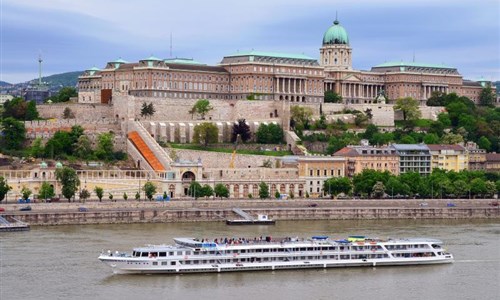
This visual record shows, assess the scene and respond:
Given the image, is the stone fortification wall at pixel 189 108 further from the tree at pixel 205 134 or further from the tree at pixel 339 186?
the tree at pixel 339 186

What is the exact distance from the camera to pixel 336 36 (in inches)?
5246

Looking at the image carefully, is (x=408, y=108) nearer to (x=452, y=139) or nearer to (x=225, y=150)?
(x=452, y=139)

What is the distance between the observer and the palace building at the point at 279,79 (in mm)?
112812

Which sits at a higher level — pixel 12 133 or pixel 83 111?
pixel 83 111

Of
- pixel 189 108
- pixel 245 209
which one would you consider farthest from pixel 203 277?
pixel 189 108

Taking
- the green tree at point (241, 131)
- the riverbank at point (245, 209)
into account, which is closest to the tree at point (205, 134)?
the green tree at point (241, 131)

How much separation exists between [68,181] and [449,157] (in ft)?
116

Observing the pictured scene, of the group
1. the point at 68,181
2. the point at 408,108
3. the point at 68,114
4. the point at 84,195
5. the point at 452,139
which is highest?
the point at 408,108

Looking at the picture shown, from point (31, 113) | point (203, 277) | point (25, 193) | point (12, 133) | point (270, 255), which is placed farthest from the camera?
point (31, 113)

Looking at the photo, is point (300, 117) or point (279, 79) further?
point (279, 79)

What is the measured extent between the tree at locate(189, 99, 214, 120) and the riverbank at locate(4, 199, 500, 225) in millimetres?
20361

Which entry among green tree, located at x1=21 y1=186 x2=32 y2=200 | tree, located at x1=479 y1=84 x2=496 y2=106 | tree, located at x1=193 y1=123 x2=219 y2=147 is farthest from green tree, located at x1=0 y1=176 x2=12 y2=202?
tree, located at x1=479 y1=84 x2=496 y2=106

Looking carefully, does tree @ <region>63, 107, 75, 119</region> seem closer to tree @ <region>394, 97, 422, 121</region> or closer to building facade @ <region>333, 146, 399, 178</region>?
building facade @ <region>333, 146, 399, 178</region>

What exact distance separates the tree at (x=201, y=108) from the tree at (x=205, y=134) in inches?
166
